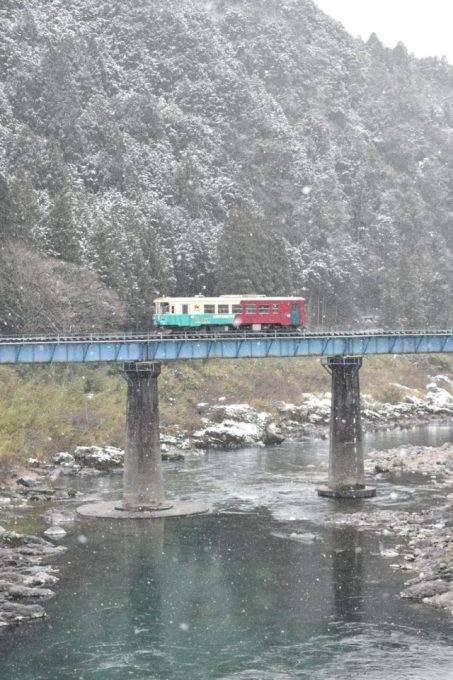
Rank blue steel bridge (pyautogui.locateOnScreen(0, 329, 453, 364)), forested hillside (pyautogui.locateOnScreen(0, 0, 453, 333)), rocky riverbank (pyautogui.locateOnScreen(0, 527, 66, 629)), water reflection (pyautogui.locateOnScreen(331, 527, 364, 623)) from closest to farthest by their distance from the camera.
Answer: rocky riverbank (pyautogui.locateOnScreen(0, 527, 66, 629)), water reflection (pyautogui.locateOnScreen(331, 527, 364, 623)), blue steel bridge (pyautogui.locateOnScreen(0, 329, 453, 364)), forested hillside (pyautogui.locateOnScreen(0, 0, 453, 333))

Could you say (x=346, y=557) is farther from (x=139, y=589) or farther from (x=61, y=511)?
(x=61, y=511)

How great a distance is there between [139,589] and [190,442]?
47.0 meters

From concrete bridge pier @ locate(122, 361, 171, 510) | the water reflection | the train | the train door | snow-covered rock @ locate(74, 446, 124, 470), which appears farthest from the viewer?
snow-covered rock @ locate(74, 446, 124, 470)

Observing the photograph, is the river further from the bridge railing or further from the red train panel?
the red train panel

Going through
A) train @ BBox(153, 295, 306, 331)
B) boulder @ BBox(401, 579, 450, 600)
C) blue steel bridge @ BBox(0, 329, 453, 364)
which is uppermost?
train @ BBox(153, 295, 306, 331)

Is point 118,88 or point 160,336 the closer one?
point 160,336

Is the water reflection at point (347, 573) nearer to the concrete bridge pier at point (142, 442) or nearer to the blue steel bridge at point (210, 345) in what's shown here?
the concrete bridge pier at point (142, 442)

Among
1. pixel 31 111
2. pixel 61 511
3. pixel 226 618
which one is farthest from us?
pixel 31 111

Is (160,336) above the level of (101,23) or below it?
below

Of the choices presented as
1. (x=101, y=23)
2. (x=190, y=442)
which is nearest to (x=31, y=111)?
(x=101, y=23)

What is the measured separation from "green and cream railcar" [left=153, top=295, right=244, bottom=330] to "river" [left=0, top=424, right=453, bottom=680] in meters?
16.2

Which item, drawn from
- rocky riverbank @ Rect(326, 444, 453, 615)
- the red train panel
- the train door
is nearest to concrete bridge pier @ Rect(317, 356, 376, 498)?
rocky riverbank @ Rect(326, 444, 453, 615)

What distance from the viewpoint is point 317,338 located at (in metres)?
73.9

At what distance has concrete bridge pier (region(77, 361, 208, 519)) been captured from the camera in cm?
6631
